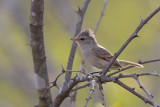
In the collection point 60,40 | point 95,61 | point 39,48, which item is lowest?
point 60,40

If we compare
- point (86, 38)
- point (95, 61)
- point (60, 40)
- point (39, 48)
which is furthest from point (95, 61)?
point (60, 40)

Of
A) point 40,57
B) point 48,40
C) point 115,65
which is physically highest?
point 40,57

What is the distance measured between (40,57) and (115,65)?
1.33 metres

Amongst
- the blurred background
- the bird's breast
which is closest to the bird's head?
the blurred background

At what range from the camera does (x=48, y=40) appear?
838 cm

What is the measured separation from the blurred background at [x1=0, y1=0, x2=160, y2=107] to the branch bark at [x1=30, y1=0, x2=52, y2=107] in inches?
62.4

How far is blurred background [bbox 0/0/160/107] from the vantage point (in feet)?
21.2

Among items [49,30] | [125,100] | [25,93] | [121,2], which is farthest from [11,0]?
[125,100]

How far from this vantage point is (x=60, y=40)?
27.3 ft

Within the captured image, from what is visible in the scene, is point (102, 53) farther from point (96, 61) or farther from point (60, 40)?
point (60, 40)

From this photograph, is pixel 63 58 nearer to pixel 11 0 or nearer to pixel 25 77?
pixel 25 77

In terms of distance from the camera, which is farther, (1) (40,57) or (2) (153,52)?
(2) (153,52)

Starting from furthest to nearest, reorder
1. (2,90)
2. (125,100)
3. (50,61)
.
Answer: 1. (2,90)
2. (50,61)
3. (125,100)

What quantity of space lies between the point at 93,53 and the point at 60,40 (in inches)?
132
